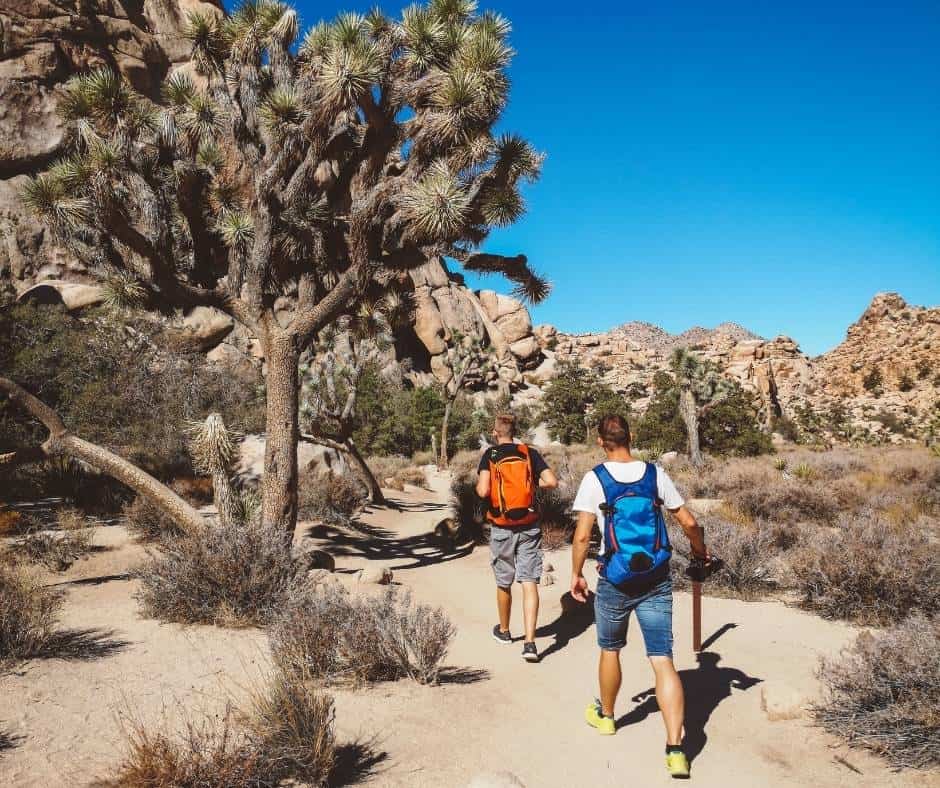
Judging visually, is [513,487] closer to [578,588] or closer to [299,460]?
[578,588]

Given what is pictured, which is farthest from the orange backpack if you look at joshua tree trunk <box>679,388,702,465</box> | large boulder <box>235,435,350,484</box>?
joshua tree trunk <box>679,388,702,465</box>

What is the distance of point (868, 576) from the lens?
4984 mm

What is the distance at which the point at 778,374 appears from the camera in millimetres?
48906

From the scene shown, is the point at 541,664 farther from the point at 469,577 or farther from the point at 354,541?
the point at 354,541

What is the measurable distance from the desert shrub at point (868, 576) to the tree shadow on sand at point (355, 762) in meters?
4.19

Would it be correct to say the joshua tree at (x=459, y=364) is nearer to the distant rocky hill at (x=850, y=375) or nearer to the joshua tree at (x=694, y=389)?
the joshua tree at (x=694, y=389)

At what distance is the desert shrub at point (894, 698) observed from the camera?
278 centimetres

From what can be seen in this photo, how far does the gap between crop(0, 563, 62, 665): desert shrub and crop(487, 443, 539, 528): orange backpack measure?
11.2 feet

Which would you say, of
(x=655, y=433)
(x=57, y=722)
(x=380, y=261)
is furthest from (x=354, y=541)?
(x=655, y=433)

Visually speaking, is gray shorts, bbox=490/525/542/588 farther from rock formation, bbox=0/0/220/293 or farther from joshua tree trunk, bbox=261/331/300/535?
A: rock formation, bbox=0/0/220/293

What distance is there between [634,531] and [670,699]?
0.86 metres

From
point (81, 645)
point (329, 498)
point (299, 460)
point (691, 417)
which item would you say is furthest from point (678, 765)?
point (691, 417)

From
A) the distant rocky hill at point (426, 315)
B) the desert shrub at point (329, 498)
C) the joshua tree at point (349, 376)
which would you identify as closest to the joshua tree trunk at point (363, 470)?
the joshua tree at point (349, 376)

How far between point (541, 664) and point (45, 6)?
4685 cm
